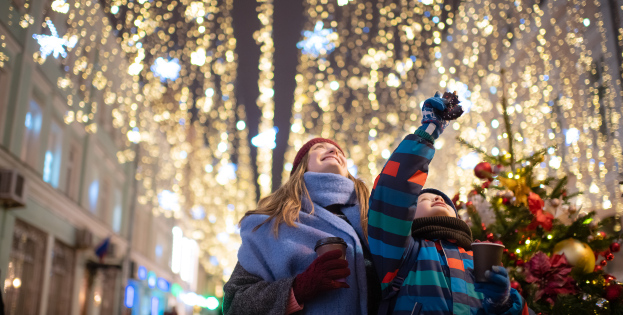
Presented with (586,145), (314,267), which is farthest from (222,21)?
(314,267)

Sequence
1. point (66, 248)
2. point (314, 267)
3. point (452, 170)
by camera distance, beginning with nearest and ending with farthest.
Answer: point (314, 267) → point (66, 248) → point (452, 170)

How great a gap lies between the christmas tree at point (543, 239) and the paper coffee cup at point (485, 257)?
1489 millimetres

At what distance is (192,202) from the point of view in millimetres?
27344

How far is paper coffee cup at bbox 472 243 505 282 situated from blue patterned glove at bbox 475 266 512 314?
2cm

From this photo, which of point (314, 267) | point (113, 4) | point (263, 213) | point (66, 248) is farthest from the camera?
point (66, 248)

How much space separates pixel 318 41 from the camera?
1394 cm

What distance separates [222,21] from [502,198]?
954 centimetres

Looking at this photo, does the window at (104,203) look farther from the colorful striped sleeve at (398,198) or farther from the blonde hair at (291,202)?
the colorful striped sleeve at (398,198)

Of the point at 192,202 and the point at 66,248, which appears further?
the point at 192,202

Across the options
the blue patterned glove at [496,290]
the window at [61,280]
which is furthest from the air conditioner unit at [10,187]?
the blue patterned glove at [496,290]

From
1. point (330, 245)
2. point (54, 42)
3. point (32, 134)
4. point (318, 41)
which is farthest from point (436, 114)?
point (318, 41)

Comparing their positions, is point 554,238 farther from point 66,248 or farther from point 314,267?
point 66,248

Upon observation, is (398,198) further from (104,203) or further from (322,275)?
(104,203)

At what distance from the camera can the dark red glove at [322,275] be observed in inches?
94.3
